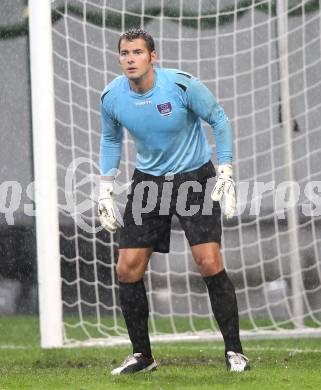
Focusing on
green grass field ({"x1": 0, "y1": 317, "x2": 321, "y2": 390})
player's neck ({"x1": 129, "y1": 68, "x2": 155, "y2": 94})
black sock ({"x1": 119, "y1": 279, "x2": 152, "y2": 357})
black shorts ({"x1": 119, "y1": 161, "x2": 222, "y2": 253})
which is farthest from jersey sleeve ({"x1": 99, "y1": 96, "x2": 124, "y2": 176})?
green grass field ({"x1": 0, "y1": 317, "x2": 321, "y2": 390})

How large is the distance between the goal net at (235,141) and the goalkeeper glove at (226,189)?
2656 millimetres

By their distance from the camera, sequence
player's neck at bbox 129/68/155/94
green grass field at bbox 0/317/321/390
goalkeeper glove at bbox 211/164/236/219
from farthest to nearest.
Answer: player's neck at bbox 129/68/155/94 → goalkeeper glove at bbox 211/164/236/219 → green grass field at bbox 0/317/321/390

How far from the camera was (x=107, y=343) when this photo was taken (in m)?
8.80

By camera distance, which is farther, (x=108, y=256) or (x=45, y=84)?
(x=108, y=256)

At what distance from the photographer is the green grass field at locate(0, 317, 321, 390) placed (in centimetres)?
614

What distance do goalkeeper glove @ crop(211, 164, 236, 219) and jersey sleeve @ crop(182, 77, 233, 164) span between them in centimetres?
6

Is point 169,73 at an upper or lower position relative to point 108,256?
upper

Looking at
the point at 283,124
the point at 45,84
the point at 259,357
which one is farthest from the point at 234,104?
the point at 259,357

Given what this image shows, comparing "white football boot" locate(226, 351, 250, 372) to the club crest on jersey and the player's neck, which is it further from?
the player's neck

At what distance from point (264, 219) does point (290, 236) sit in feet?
1.18

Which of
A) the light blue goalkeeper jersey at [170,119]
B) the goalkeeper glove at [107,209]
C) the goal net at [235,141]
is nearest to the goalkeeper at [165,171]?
the light blue goalkeeper jersey at [170,119]

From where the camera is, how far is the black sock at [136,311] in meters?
6.68

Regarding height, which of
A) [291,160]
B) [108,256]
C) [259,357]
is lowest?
[259,357]

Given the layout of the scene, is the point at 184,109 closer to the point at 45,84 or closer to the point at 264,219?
the point at 45,84
